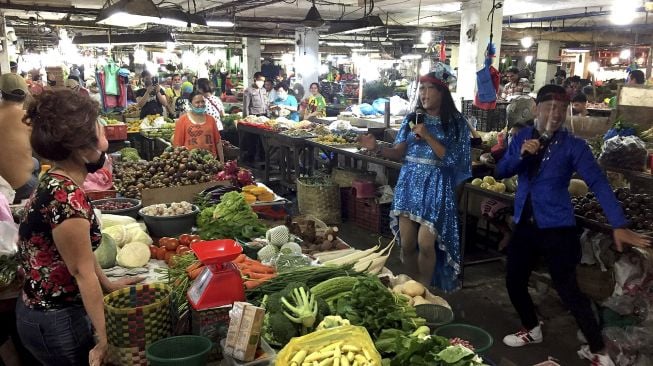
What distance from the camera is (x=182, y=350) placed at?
6.88 ft

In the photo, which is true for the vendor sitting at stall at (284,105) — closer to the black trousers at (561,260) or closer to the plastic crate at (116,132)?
the plastic crate at (116,132)

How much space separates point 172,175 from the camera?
488 cm

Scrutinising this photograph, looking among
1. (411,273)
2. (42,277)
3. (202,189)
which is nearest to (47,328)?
(42,277)

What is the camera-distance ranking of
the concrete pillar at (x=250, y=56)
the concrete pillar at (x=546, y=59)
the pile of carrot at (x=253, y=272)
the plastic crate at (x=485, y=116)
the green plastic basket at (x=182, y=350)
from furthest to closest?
the concrete pillar at (x=250, y=56) → the concrete pillar at (x=546, y=59) → the plastic crate at (x=485, y=116) → the pile of carrot at (x=253, y=272) → the green plastic basket at (x=182, y=350)

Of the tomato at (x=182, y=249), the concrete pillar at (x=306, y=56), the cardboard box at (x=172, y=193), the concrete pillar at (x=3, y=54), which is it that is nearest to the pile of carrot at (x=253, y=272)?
the tomato at (x=182, y=249)

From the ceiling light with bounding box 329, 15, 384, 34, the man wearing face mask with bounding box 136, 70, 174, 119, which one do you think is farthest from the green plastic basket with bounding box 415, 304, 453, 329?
the man wearing face mask with bounding box 136, 70, 174, 119

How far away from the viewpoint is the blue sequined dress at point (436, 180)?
4.32m

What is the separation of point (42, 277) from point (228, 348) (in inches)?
32.7

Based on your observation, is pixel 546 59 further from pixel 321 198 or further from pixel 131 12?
pixel 131 12

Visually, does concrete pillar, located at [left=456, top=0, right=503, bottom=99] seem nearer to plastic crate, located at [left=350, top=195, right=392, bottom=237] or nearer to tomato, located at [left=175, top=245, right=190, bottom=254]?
plastic crate, located at [left=350, top=195, right=392, bottom=237]

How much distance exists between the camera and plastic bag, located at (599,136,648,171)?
15.2 ft

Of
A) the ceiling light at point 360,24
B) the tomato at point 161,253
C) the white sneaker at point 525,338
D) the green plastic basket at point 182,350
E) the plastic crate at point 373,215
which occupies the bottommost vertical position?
the white sneaker at point 525,338

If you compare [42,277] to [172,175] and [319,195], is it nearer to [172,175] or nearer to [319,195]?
[172,175]

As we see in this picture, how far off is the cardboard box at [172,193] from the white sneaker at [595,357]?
10.9ft
